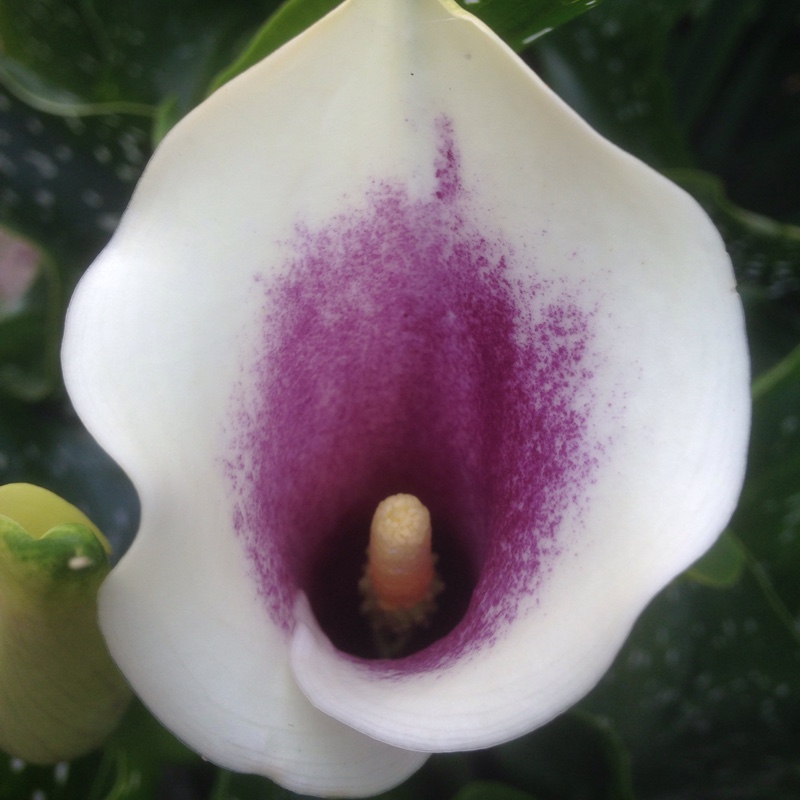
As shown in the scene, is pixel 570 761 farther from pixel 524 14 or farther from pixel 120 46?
pixel 120 46

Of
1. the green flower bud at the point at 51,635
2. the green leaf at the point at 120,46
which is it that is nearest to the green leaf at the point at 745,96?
the green leaf at the point at 120,46

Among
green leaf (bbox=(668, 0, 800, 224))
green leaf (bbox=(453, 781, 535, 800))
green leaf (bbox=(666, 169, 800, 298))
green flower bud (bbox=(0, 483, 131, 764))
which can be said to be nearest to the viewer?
green flower bud (bbox=(0, 483, 131, 764))

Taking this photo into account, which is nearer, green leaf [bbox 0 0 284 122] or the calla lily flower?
the calla lily flower

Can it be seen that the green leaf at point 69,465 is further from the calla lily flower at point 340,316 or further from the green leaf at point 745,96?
the green leaf at point 745,96

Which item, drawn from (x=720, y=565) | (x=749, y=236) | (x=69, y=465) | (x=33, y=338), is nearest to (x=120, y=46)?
(x=33, y=338)

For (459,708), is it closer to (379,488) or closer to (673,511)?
(673,511)

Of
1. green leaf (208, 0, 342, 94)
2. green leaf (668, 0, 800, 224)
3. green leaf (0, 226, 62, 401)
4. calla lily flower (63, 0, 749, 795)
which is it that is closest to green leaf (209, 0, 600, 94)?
green leaf (208, 0, 342, 94)

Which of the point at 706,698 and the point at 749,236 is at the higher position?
the point at 749,236

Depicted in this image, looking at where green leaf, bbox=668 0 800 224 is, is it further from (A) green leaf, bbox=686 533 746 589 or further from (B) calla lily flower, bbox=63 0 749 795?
(B) calla lily flower, bbox=63 0 749 795
